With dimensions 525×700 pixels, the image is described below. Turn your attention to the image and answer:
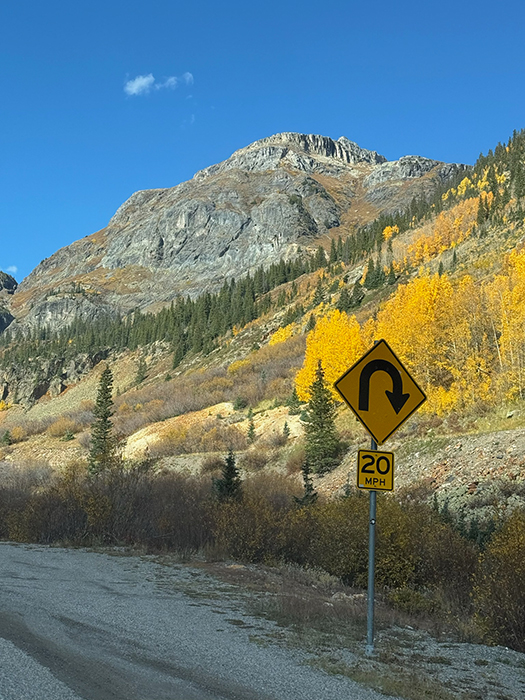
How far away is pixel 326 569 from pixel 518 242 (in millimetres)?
64397

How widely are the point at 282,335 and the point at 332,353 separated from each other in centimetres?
4314

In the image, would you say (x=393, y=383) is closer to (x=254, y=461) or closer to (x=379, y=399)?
(x=379, y=399)

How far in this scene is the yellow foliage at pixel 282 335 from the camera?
275 feet

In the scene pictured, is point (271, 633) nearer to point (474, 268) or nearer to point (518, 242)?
point (474, 268)

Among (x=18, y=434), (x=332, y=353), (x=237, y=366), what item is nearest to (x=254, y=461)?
(x=332, y=353)

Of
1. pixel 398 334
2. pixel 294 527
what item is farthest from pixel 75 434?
pixel 294 527

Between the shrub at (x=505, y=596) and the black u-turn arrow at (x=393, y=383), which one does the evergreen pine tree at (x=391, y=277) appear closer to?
the shrub at (x=505, y=596)

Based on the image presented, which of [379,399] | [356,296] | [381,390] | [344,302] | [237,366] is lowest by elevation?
[379,399]

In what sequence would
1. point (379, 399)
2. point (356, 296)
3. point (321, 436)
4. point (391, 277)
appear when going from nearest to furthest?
1. point (379, 399)
2. point (321, 436)
3. point (356, 296)
4. point (391, 277)

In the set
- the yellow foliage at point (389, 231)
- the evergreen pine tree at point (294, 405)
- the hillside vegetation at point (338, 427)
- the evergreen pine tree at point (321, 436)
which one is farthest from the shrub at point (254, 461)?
the yellow foliage at point (389, 231)

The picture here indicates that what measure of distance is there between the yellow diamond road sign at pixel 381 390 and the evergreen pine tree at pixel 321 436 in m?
26.9

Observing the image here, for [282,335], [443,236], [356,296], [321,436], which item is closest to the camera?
[321,436]

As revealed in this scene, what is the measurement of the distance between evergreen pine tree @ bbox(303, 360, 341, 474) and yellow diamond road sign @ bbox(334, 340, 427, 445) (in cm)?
2691

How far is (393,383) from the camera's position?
6.31 meters
